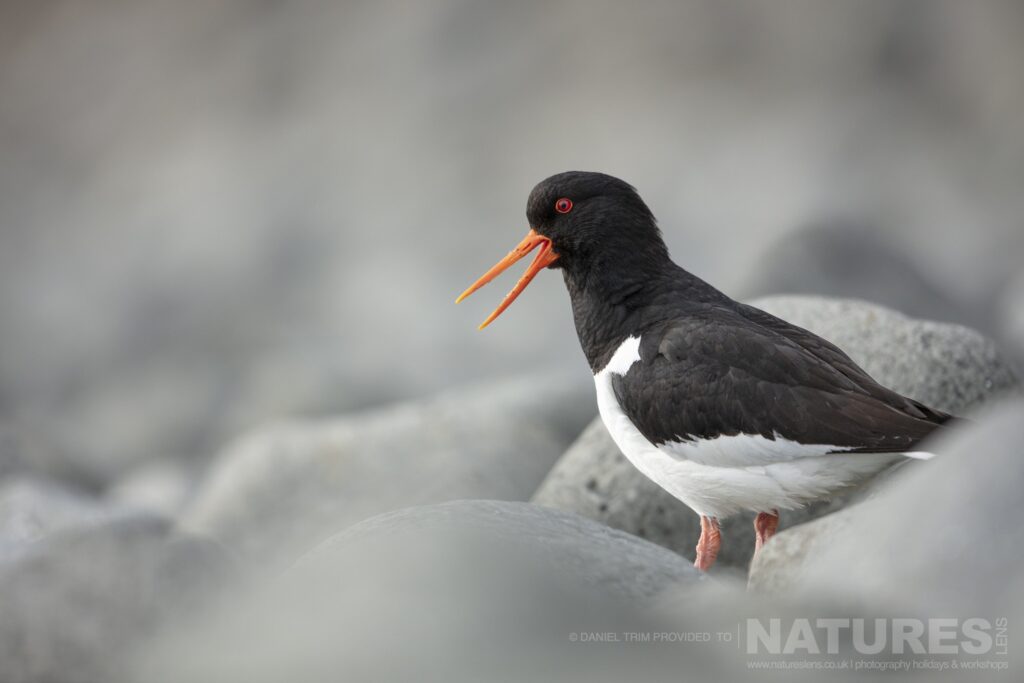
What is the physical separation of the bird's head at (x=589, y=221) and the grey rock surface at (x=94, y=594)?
1.92 metres

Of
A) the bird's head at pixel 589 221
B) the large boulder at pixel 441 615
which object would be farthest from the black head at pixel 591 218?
the large boulder at pixel 441 615

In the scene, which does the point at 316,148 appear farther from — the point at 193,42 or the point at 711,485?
the point at 711,485

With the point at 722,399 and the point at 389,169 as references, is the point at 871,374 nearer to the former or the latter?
the point at 722,399

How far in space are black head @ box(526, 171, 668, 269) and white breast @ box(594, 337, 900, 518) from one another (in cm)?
54

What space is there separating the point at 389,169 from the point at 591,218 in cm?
730

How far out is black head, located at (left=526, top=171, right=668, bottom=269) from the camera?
4332mm

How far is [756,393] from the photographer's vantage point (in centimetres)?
370

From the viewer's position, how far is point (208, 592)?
2.69 meters

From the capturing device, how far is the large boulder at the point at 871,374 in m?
4.61

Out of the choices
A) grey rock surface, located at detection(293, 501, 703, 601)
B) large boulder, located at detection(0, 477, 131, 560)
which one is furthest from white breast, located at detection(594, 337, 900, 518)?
large boulder, located at detection(0, 477, 131, 560)

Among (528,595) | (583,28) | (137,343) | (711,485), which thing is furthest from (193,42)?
(528,595)

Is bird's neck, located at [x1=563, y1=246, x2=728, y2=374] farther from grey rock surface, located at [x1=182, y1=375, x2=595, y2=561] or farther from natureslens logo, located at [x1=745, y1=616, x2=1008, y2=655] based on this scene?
grey rock surface, located at [x1=182, y1=375, x2=595, y2=561]

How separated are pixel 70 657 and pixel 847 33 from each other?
9.60 meters

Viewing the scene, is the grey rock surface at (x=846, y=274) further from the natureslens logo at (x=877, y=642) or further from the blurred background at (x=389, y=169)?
the natureslens logo at (x=877, y=642)
